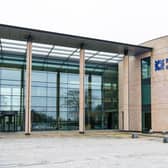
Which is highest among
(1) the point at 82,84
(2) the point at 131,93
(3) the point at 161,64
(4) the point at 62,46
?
(4) the point at 62,46

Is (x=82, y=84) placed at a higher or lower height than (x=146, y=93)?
higher

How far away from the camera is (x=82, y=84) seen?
3359 centimetres

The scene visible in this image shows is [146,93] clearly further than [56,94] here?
No

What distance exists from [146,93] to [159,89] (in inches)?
97.6

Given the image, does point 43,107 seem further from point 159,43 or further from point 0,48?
point 159,43

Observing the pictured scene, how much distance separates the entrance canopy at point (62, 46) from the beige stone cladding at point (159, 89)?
1.38m

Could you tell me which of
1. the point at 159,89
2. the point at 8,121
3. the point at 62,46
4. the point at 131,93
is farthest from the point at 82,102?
the point at 8,121

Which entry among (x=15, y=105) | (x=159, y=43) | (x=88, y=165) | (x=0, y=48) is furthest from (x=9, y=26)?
(x=88, y=165)

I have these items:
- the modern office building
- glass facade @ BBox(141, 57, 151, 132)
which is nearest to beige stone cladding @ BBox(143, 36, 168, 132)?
the modern office building

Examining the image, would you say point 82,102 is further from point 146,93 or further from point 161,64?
point 161,64

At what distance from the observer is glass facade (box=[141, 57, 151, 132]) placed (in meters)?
35.4

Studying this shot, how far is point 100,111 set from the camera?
3994 cm

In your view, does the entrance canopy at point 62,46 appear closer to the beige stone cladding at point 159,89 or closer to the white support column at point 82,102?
the beige stone cladding at point 159,89

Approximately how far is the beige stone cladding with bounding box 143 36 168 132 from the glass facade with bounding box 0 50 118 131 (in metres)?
7.34
